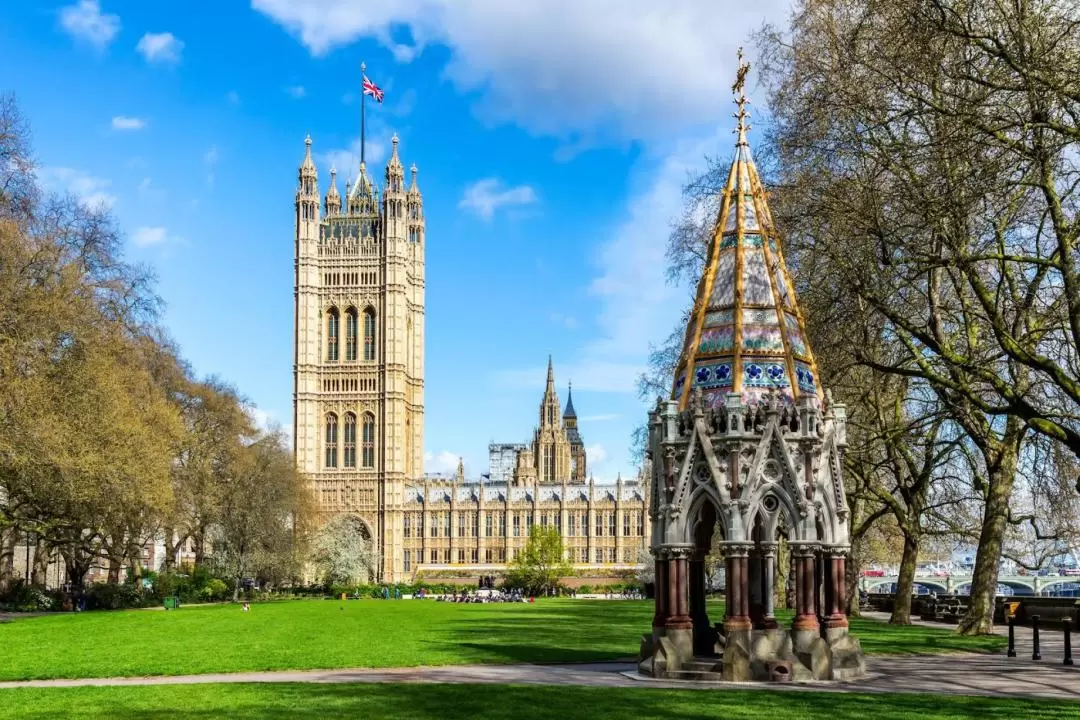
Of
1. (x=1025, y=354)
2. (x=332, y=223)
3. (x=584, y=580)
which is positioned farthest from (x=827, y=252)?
(x=332, y=223)

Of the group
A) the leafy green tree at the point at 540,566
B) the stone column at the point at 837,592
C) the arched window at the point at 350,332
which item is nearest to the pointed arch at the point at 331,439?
the arched window at the point at 350,332

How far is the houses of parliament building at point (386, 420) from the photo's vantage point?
13550 centimetres

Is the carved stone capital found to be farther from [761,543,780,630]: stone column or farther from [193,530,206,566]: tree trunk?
[193,530,206,566]: tree trunk

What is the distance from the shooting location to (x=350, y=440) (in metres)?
137

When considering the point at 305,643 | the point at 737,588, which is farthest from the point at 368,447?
the point at 737,588

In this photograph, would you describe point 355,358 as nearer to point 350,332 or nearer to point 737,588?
point 350,332

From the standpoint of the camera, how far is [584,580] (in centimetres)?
12562

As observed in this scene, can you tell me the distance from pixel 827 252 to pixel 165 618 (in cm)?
2786

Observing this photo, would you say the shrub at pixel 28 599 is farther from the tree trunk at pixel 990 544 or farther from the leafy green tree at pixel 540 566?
the leafy green tree at pixel 540 566

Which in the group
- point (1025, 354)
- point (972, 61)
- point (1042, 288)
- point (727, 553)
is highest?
point (972, 61)

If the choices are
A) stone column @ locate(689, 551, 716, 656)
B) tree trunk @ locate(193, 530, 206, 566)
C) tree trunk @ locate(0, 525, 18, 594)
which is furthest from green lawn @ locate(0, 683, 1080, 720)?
tree trunk @ locate(193, 530, 206, 566)

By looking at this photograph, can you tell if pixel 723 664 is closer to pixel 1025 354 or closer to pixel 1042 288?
pixel 1025 354

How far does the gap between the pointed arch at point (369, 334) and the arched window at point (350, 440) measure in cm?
660

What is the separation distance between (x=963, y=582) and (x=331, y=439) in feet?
239
